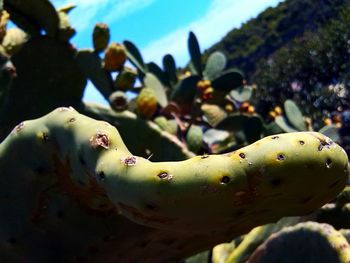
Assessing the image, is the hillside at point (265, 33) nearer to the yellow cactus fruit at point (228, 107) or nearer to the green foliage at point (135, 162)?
the yellow cactus fruit at point (228, 107)

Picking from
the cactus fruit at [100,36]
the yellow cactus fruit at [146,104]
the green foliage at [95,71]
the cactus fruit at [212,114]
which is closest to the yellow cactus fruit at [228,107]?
the cactus fruit at [212,114]

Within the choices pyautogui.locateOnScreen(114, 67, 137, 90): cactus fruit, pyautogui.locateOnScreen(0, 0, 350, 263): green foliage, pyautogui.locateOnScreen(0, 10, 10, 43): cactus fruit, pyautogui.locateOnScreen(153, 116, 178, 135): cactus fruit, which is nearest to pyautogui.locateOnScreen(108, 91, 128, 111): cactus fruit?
pyautogui.locateOnScreen(0, 0, 350, 263): green foliage

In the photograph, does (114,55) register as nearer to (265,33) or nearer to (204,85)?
(204,85)

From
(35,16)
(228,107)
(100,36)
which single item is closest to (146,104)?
(100,36)

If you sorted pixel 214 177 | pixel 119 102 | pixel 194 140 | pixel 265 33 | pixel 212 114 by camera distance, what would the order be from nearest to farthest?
pixel 214 177
pixel 119 102
pixel 194 140
pixel 212 114
pixel 265 33

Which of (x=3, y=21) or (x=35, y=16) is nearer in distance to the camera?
(x=3, y=21)

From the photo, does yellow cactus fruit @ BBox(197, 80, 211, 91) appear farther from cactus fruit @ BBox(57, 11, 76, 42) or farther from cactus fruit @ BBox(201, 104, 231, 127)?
cactus fruit @ BBox(57, 11, 76, 42)
